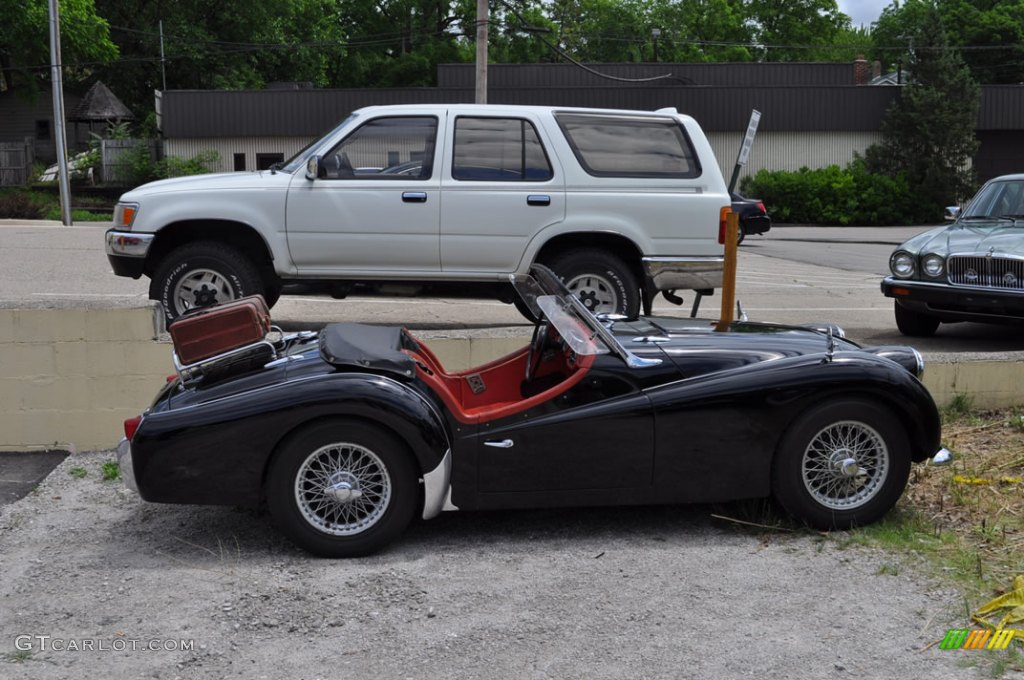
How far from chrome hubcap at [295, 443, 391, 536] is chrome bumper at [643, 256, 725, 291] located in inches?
180

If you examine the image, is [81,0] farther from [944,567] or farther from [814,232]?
[944,567]

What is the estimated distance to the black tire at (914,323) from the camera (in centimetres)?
1094

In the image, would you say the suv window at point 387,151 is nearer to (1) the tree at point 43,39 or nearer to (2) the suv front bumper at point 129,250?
(2) the suv front bumper at point 129,250

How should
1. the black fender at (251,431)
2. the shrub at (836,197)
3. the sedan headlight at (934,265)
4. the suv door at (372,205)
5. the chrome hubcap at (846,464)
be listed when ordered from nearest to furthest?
the black fender at (251,431) → the chrome hubcap at (846,464) → the suv door at (372,205) → the sedan headlight at (934,265) → the shrub at (836,197)

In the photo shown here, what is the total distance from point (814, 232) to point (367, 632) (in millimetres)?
30886

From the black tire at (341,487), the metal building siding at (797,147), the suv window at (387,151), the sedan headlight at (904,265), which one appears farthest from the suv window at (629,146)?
the metal building siding at (797,147)

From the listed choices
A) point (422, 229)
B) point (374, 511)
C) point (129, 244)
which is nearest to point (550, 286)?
point (374, 511)

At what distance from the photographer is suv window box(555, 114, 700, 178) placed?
9516mm

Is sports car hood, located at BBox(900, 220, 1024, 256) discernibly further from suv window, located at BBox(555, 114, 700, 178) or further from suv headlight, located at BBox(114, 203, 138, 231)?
suv headlight, located at BBox(114, 203, 138, 231)

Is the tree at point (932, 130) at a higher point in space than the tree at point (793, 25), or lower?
lower

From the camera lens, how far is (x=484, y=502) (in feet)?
17.9

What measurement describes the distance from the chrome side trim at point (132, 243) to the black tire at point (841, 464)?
5.61m

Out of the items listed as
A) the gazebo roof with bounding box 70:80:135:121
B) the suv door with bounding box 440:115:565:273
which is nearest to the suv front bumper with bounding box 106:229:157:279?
the suv door with bounding box 440:115:565:273

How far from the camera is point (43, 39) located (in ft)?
152
